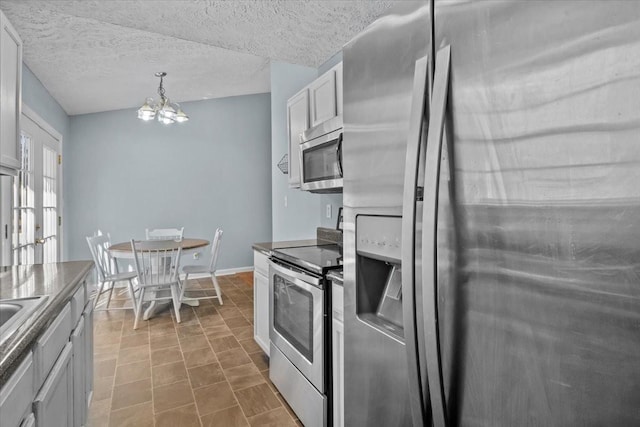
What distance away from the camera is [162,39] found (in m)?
3.15

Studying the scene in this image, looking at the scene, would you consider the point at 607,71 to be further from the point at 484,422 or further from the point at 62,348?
the point at 62,348

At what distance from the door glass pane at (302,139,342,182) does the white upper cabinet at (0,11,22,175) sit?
1547 millimetres

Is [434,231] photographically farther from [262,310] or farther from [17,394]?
[262,310]

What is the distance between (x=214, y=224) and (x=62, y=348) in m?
4.47

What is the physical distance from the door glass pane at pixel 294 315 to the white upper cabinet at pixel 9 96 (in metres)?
1.52

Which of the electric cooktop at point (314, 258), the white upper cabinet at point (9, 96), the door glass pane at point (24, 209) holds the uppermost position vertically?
the white upper cabinet at point (9, 96)

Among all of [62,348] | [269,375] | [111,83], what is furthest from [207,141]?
[62,348]

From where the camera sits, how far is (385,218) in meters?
1.01

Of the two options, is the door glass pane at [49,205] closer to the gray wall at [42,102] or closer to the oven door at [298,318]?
the gray wall at [42,102]

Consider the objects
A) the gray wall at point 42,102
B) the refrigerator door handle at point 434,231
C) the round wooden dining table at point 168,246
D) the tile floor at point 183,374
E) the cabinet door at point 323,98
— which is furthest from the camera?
the round wooden dining table at point 168,246

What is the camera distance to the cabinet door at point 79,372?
1.54 m

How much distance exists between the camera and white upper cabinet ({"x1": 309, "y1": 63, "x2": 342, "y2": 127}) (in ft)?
6.77

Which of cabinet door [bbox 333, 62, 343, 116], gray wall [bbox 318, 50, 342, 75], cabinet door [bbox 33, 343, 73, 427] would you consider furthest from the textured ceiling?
cabinet door [bbox 33, 343, 73, 427]

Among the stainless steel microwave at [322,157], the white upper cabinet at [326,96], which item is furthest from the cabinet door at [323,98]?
the stainless steel microwave at [322,157]
